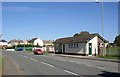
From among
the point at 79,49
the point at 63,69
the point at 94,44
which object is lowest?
the point at 63,69

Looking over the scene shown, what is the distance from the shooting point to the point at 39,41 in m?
181

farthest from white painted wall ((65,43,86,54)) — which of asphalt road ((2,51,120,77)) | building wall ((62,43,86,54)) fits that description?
asphalt road ((2,51,120,77))

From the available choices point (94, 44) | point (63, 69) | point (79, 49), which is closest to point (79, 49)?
point (79, 49)

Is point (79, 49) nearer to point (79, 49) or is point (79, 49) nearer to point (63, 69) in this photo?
point (79, 49)

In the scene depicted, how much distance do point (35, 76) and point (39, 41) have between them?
162480 mm

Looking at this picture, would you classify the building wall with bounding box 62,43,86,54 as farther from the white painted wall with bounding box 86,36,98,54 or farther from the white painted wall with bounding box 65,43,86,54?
the white painted wall with bounding box 86,36,98,54

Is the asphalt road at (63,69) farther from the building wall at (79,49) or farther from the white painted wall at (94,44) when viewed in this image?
the building wall at (79,49)

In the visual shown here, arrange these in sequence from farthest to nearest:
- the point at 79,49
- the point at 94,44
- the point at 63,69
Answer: the point at 79,49 → the point at 94,44 → the point at 63,69

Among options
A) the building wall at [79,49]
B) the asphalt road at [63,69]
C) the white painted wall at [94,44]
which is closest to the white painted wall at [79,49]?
the building wall at [79,49]

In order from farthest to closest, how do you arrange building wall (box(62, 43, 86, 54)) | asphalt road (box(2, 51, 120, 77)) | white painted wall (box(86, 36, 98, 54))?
building wall (box(62, 43, 86, 54)) → white painted wall (box(86, 36, 98, 54)) → asphalt road (box(2, 51, 120, 77))

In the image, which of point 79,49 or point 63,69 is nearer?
point 63,69

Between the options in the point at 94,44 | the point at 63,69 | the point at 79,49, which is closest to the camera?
the point at 63,69

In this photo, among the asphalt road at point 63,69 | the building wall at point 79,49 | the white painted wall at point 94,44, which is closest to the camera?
the asphalt road at point 63,69

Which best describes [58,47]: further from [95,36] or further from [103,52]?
[103,52]
